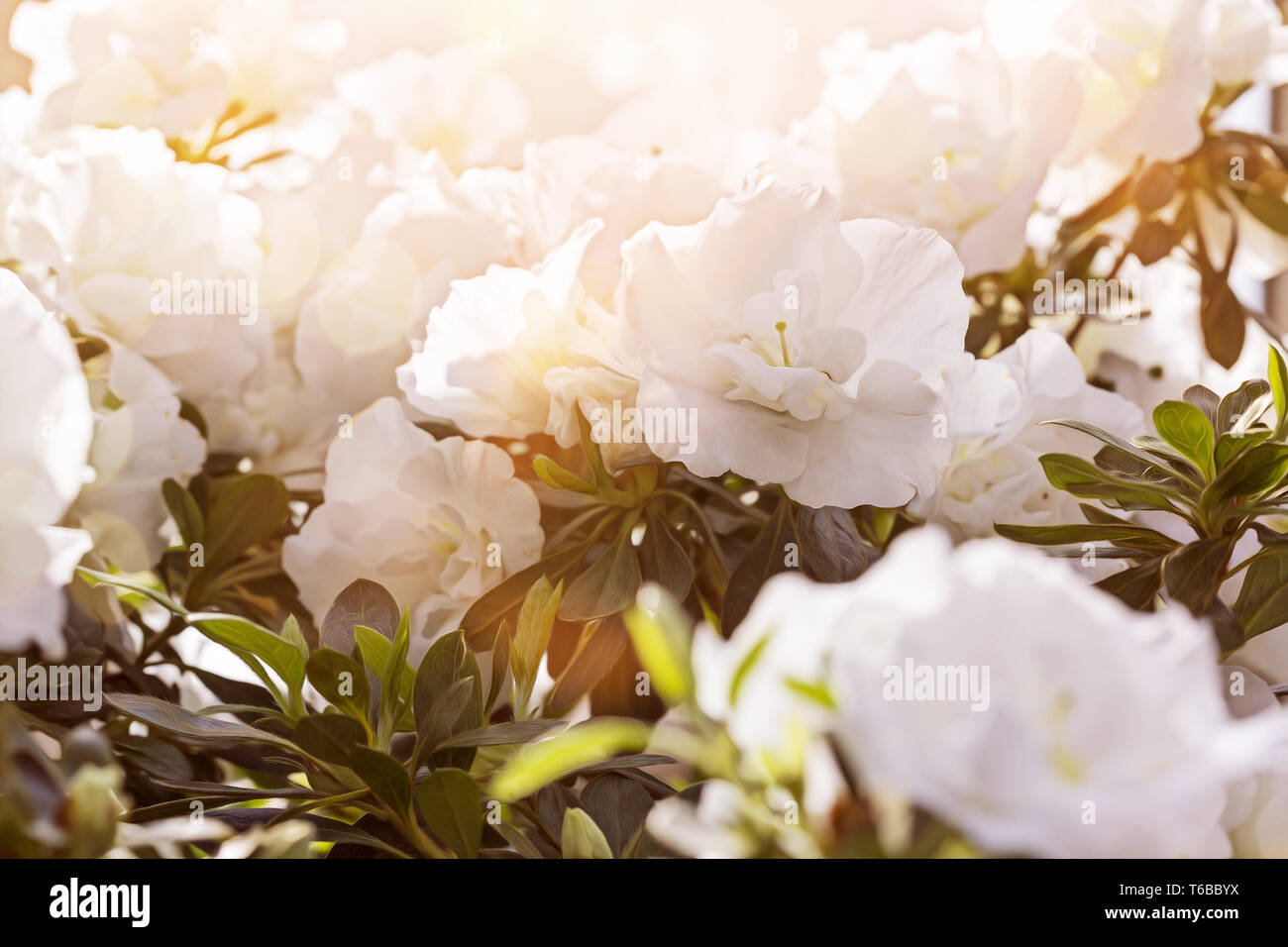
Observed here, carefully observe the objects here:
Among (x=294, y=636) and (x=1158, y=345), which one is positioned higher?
(x=1158, y=345)

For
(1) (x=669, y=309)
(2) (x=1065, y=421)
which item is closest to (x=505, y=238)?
(1) (x=669, y=309)

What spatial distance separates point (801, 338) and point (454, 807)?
6.8 inches

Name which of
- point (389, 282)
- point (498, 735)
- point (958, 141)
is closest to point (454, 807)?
point (498, 735)

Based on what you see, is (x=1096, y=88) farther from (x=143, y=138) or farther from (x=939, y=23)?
(x=143, y=138)

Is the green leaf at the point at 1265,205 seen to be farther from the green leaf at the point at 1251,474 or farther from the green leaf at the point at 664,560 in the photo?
the green leaf at the point at 664,560

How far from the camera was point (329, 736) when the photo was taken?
0.81ft

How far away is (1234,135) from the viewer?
1.44ft

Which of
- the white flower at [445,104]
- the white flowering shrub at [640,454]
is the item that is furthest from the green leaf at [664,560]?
the white flower at [445,104]

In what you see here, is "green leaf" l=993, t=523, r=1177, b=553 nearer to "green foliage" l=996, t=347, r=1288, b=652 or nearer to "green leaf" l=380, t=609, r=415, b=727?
"green foliage" l=996, t=347, r=1288, b=652

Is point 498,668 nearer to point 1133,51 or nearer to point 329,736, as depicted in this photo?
point 329,736

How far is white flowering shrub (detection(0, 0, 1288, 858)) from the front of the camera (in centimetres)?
16

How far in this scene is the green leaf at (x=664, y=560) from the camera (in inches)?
12.4

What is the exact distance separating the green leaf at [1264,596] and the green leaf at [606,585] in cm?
20

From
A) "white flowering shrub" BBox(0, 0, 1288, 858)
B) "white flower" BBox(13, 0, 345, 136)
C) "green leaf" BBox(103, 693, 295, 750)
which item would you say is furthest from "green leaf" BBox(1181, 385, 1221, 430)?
"white flower" BBox(13, 0, 345, 136)
